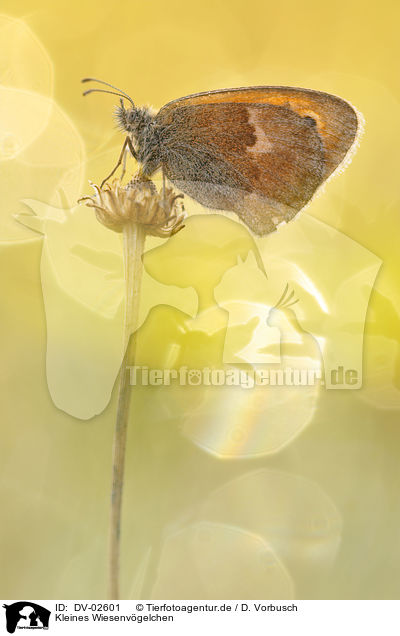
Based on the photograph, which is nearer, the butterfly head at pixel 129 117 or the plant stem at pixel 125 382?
the plant stem at pixel 125 382

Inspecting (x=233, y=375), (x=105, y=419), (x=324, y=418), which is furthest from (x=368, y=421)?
(x=105, y=419)

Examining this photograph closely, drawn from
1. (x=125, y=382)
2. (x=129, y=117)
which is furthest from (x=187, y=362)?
(x=129, y=117)
